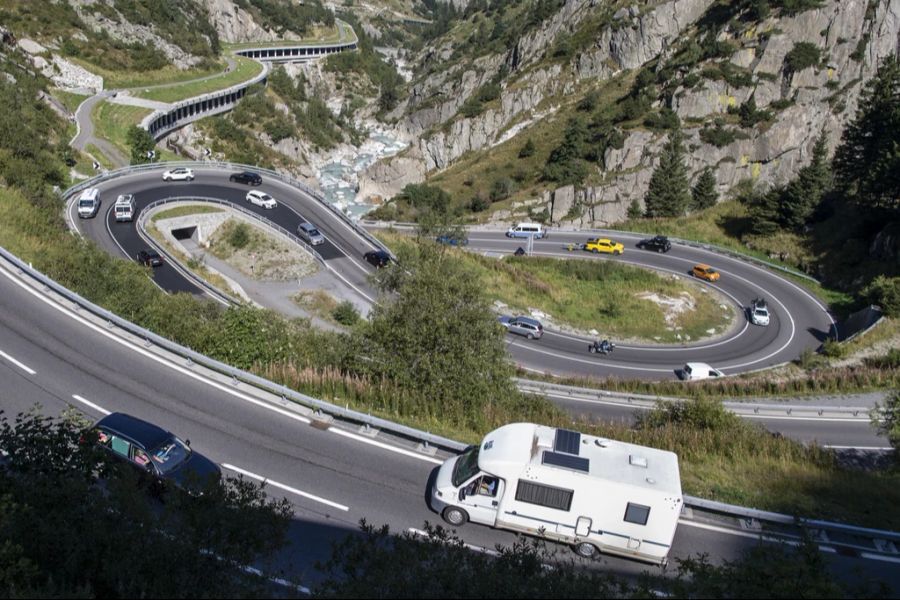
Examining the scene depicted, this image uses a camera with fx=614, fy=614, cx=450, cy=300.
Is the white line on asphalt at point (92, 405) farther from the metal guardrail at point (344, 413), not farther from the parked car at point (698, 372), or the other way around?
the parked car at point (698, 372)

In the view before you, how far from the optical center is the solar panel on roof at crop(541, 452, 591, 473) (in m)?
12.8

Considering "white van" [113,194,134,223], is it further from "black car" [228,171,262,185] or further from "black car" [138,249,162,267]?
"black car" [228,171,262,185]

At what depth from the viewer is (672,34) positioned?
9169 cm

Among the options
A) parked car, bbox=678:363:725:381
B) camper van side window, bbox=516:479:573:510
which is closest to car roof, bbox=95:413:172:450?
camper van side window, bbox=516:479:573:510

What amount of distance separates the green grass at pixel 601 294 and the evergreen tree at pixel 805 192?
13.1 metres

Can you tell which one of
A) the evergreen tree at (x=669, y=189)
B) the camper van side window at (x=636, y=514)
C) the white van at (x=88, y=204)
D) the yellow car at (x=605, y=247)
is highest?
the evergreen tree at (x=669, y=189)

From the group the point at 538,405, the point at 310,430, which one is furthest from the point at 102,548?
the point at 538,405

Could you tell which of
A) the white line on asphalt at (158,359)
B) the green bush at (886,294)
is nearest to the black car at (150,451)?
the white line on asphalt at (158,359)

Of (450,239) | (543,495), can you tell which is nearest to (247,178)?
(450,239)

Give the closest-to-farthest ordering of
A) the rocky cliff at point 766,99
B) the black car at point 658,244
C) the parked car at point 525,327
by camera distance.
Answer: the parked car at point 525,327 → the black car at point 658,244 → the rocky cliff at point 766,99

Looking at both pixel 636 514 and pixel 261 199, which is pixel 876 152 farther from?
pixel 636 514

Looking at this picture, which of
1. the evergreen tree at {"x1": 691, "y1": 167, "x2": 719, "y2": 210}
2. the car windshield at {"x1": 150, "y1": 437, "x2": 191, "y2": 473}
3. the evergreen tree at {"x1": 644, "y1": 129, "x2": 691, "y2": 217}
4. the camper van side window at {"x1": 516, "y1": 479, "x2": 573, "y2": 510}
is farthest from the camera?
the evergreen tree at {"x1": 691, "y1": 167, "x2": 719, "y2": 210}

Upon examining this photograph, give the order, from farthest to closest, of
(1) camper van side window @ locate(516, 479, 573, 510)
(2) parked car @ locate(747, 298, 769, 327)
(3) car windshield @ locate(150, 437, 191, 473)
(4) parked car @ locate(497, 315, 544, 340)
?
(2) parked car @ locate(747, 298, 769, 327), (4) parked car @ locate(497, 315, 544, 340), (3) car windshield @ locate(150, 437, 191, 473), (1) camper van side window @ locate(516, 479, 573, 510)

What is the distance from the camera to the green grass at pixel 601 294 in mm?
46344
